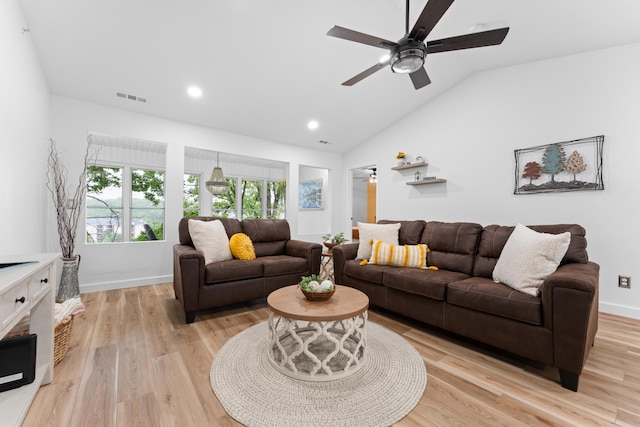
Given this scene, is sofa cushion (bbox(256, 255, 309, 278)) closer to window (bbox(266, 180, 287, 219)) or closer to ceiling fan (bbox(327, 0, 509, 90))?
ceiling fan (bbox(327, 0, 509, 90))

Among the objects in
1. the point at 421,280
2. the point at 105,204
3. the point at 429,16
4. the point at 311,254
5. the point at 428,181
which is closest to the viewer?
the point at 429,16

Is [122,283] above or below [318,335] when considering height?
below

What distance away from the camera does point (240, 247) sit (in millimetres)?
3172

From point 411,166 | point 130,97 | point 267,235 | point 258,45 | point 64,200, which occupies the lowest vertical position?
point 267,235

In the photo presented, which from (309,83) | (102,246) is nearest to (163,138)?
(102,246)

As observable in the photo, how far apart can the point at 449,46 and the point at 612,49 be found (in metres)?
2.31

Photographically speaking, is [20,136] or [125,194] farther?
[125,194]

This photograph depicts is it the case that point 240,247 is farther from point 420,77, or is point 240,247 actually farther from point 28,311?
point 420,77

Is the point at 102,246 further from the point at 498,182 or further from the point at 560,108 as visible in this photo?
the point at 560,108

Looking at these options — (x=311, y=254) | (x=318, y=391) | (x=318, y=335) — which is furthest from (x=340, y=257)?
(x=318, y=391)

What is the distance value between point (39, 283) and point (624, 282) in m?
4.93

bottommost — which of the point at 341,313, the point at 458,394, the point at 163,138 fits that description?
the point at 458,394

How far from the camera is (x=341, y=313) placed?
5.73 ft

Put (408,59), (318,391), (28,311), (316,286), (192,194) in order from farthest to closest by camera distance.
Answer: (192,194) < (408,59) < (316,286) < (318,391) < (28,311)
